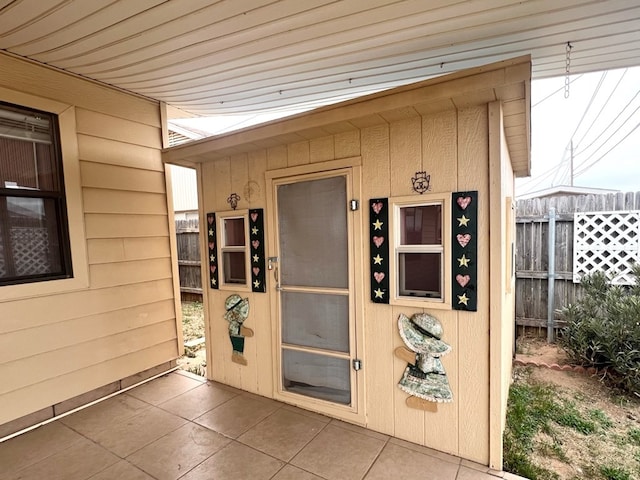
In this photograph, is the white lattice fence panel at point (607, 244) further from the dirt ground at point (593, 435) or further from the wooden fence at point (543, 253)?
the dirt ground at point (593, 435)

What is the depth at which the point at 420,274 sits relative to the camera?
2.05m

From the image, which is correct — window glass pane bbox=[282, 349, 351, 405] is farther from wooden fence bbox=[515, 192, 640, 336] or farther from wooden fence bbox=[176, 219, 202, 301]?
wooden fence bbox=[176, 219, 202, 301]

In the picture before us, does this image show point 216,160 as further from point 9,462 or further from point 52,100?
point 9,462

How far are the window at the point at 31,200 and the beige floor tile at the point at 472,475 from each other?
10.6ft

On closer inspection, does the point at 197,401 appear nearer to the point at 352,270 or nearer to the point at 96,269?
the point at 96,269

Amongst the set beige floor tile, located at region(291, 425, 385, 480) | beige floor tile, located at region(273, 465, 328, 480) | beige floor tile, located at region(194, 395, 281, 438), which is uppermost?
beige floor tile, located at region(273, 465, 328, 480)

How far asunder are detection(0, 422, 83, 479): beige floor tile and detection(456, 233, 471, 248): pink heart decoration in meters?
3.02

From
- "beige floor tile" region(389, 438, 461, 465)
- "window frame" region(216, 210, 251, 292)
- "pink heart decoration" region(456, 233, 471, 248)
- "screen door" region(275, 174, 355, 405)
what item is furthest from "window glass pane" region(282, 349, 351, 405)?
"pink heart decoration" region(456, 233, 471, 248)

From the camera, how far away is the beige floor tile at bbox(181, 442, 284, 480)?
1.85m

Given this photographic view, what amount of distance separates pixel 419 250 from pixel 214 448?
1948 millimetres

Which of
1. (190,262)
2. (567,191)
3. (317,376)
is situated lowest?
(317,376)

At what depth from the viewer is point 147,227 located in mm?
3164

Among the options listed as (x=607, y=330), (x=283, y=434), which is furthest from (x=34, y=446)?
(x=607, y=330)

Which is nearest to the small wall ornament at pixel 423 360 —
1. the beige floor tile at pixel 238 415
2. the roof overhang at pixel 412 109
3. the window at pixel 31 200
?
the beige floor tile at pixel 238 415
